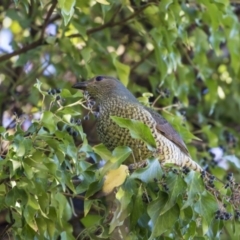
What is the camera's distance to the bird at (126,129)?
5.54 m

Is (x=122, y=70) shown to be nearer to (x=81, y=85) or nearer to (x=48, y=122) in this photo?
(x=81, y=85)

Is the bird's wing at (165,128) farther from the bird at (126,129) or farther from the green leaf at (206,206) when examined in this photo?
the green leaf at (206,206)

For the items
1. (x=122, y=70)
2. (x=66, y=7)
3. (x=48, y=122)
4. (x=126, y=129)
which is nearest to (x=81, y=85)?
(x=122, y=70)

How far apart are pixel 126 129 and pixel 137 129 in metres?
1.22

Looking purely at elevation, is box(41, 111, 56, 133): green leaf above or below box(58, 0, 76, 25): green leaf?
below

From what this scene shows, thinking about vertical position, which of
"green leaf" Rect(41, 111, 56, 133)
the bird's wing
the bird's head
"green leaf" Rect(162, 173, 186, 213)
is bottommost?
the bird's wing

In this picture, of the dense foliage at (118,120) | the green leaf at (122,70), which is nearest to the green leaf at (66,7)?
the dense foliage at (118,120)

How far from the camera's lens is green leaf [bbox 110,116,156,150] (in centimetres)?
428

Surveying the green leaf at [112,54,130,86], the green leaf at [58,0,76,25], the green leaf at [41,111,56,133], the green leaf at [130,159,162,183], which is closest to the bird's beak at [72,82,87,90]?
the green leaf at [112,54,130,86]

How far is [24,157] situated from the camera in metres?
4.33

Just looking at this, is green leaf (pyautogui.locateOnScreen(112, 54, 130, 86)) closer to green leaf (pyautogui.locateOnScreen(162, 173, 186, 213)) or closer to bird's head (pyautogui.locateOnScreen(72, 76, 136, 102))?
bird's head (pyautogui.locateOnScreen(72, 76, 136, 102))

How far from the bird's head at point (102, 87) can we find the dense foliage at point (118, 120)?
81 mm

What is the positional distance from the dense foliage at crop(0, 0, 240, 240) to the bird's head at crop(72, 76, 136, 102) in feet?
0.27

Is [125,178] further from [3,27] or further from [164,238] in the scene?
[3,27]
